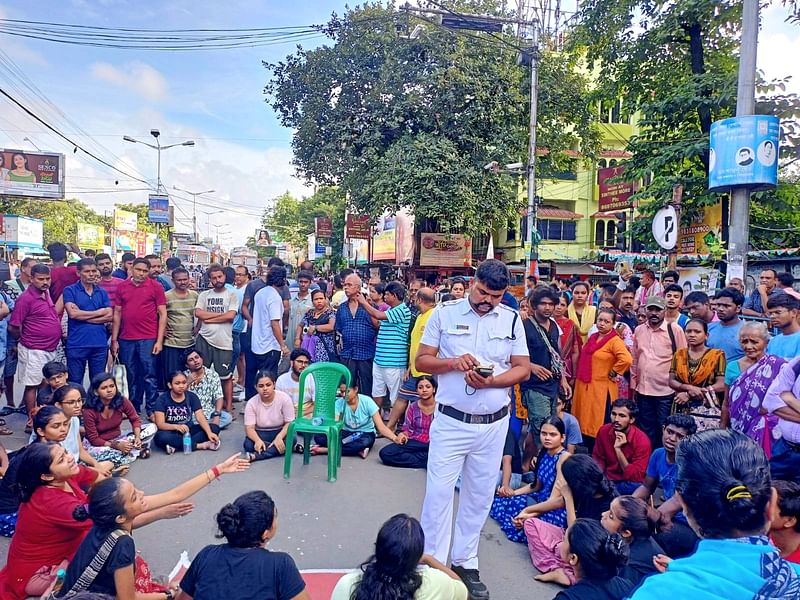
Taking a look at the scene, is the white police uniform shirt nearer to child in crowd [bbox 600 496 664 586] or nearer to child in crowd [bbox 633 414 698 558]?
child in crowd [bbox 600 496 664 586]

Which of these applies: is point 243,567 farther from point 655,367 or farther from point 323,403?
point 655,367

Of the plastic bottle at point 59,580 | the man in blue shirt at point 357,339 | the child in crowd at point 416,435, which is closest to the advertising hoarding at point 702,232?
the man in blue shirt at point 357,339

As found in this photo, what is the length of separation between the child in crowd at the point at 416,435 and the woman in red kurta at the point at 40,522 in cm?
314

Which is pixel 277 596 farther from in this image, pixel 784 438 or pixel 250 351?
pixel 250 351

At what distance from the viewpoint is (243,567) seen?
2.50 metres

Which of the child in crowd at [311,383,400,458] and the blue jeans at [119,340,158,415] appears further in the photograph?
the blue jeans at [119,340,158,415]

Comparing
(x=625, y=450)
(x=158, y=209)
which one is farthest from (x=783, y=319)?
(x=158, y=209)

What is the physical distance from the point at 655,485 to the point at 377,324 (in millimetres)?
3573

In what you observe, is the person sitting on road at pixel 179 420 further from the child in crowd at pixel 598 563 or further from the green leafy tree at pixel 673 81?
the green leafy tree at pixel 673 81

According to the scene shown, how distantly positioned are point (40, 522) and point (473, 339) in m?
2.59

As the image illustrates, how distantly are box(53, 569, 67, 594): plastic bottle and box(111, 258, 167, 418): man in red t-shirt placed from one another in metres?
3.83

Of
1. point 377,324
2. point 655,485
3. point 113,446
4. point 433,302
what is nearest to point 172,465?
point 113,446

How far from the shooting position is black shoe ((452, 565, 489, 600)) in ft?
11.0

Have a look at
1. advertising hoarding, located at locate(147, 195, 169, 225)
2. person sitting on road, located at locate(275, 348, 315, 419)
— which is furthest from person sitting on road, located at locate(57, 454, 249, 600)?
advertising hoarding, located at locate(147, 195, 169, 225)
